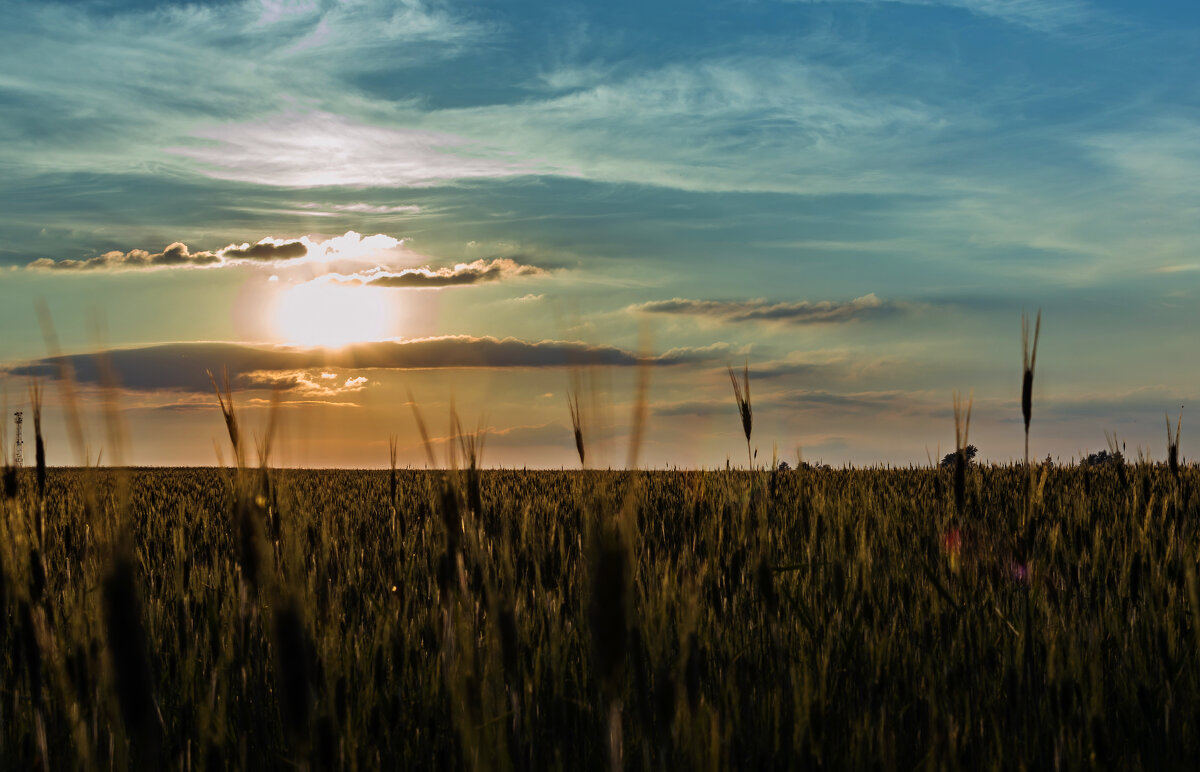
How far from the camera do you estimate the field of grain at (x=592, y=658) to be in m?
1.45

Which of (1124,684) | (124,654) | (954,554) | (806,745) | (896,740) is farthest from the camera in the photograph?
(954,554)

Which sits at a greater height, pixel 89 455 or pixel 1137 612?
pixel 89 455

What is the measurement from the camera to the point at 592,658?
140cm

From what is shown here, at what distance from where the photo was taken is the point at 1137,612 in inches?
136

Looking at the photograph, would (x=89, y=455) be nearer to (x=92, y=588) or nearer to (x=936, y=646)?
(x=92, y=588)

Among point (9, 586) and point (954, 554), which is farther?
point (954, 554)

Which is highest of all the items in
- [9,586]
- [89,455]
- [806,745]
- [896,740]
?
[89,455]

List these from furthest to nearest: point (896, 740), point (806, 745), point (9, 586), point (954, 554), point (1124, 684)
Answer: point (954, 554) < point (1124, 684) < point (896, 740) < point (9, 586) < point (806, 745)

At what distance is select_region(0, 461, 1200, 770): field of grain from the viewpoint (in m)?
1.45

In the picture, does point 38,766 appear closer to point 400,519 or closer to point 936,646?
point 936,646

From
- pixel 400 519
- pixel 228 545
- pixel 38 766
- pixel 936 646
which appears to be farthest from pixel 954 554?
pixel 228 545

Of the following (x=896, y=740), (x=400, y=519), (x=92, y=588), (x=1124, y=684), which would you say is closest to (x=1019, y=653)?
(x=1124, y=684)

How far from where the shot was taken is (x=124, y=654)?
3.88 ft

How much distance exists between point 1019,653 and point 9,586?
291 centimetres
